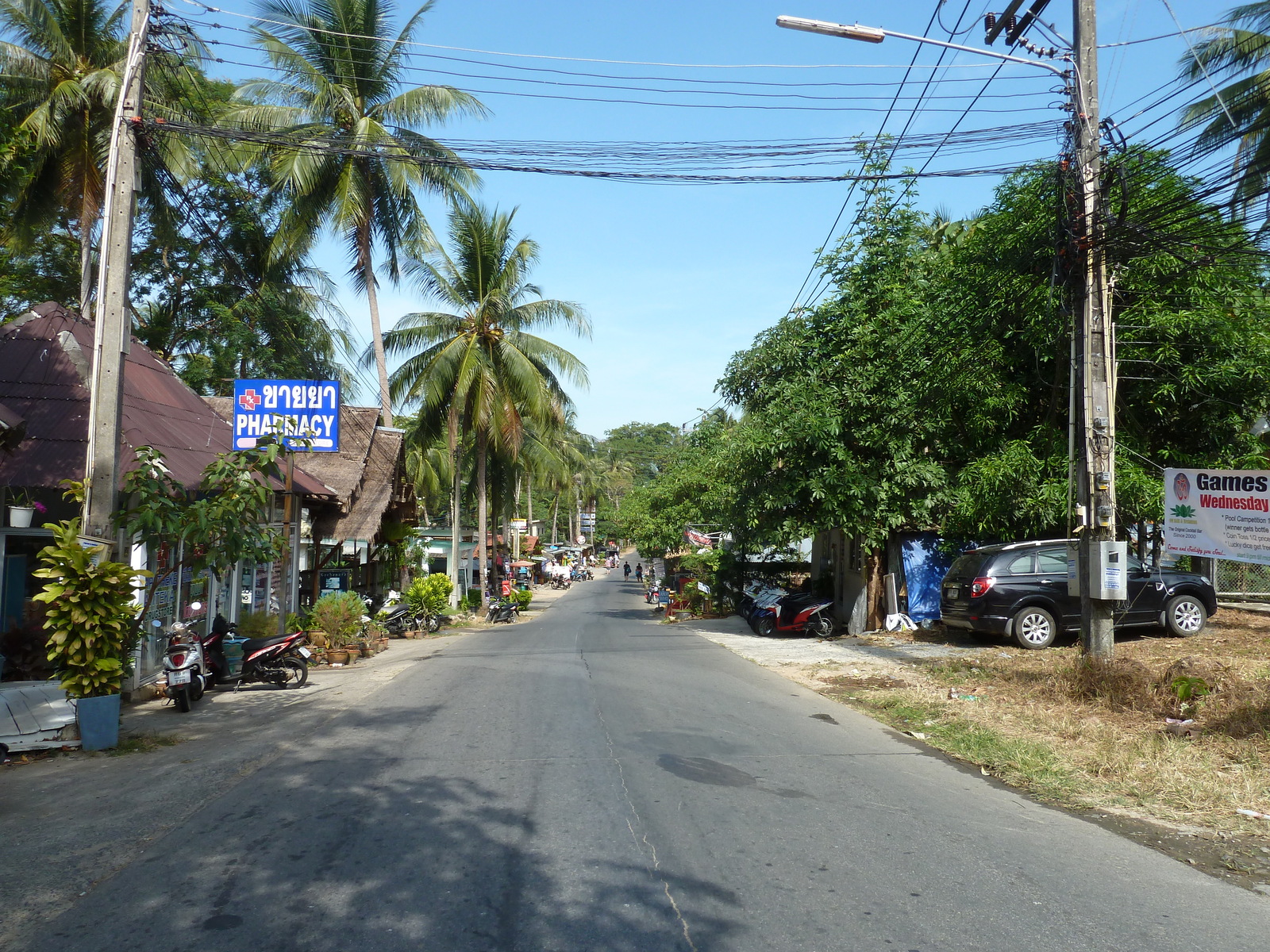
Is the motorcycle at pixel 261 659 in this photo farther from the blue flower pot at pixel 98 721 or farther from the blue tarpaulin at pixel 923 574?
the blue tarpaulin at pixel 923 574

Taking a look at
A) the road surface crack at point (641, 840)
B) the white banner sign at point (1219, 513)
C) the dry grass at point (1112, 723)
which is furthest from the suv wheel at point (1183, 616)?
the road surface crack at point (641, 840)

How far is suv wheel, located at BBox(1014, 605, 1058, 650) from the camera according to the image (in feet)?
47.8

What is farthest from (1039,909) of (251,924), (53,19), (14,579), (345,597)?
(53,19)

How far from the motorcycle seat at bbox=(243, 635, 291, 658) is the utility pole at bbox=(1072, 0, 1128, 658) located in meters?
10.1

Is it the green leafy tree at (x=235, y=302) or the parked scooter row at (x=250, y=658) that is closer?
the parked scooter row at (x=250, y=658)

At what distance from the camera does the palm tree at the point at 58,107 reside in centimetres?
1961

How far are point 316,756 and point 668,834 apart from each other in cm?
385

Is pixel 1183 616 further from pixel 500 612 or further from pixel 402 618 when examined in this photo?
pixel 500 612

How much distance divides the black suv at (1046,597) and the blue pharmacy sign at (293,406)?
34.9 ft

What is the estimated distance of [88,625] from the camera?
8289 millimetres

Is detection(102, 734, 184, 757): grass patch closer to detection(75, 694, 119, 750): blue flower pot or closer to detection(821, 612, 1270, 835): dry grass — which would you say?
detection(75, 694, 119, 750): blue flower pot

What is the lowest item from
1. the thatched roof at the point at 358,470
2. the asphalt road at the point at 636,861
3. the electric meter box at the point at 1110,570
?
the asphalt road at the point at 636,861

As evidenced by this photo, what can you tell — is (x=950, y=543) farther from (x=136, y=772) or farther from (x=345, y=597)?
(x=136, y=772)

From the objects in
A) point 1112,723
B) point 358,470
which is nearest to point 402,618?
point 358,470
